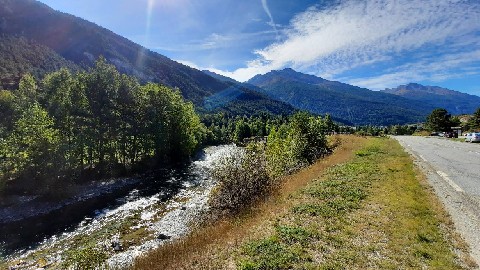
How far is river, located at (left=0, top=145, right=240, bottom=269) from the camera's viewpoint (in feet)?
85.7

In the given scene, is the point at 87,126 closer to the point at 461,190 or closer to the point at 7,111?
the point at 7,111

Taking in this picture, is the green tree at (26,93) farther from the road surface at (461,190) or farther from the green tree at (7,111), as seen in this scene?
the road surface at (461,190)

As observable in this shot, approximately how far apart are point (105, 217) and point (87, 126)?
25.8 metres

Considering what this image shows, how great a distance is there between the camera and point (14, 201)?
129 feet

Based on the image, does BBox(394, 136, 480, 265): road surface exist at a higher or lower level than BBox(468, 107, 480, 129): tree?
lower

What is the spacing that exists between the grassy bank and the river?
30.9 feet

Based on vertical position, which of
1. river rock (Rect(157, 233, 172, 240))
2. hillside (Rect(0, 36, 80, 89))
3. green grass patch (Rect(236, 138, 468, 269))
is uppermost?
Result: hillside (Rect(0, 36, 80, 89))

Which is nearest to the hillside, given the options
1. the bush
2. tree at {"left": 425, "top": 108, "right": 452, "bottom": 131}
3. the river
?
the river

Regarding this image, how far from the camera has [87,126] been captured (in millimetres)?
54562

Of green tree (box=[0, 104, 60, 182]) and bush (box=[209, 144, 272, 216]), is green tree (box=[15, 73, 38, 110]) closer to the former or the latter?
green tree (box=[0, 104, 60, 182])

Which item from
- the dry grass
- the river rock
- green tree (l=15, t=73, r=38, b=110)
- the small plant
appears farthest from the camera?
green tree (l=15, t=73, r=38, b=110)

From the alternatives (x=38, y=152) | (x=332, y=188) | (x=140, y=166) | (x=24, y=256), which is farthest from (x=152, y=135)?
(x=332, y=188)

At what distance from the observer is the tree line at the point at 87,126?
40.2m

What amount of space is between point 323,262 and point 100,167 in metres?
53.3
